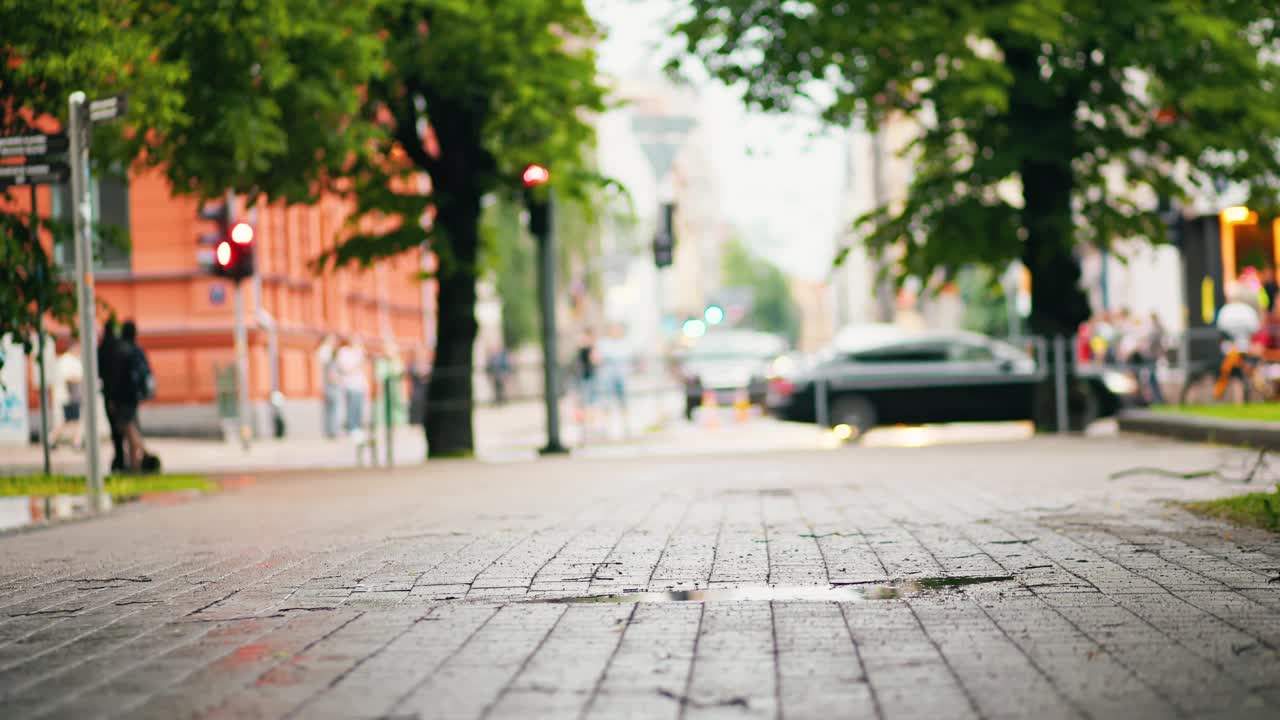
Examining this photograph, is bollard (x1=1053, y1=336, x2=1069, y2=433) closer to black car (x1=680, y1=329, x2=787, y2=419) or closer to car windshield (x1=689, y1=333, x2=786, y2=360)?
black car (x1=680, y1=329, x2=787, y2=419)

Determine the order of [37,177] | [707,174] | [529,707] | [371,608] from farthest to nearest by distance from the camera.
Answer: [707,174]
[37,177]
[371,608]
[529,707]

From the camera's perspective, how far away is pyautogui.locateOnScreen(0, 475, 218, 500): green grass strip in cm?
1634

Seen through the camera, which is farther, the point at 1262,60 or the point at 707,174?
the point at 707,174

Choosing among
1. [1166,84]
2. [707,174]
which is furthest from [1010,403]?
[707,174]

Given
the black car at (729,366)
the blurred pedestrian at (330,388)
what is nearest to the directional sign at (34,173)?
the blurred pedestrian at (330,388)

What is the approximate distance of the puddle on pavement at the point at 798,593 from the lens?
7.20 m

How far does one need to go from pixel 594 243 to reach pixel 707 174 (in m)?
101

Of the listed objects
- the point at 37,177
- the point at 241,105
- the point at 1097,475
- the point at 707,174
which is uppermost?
the point at 707,174

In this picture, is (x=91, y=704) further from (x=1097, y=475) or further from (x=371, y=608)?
(x=1097, y=475)

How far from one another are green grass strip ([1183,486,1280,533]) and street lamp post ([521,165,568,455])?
12.8 m

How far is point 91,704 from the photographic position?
5.16m

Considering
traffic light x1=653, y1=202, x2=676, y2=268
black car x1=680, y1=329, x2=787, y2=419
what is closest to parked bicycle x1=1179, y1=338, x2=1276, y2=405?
traffic light x1=653, y1=202, x2=676, y2=268

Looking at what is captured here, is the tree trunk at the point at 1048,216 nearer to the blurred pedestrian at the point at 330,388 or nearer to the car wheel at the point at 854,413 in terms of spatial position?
the car wheel at the point at 854,413

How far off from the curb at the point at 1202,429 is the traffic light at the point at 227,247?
34.3 ft
